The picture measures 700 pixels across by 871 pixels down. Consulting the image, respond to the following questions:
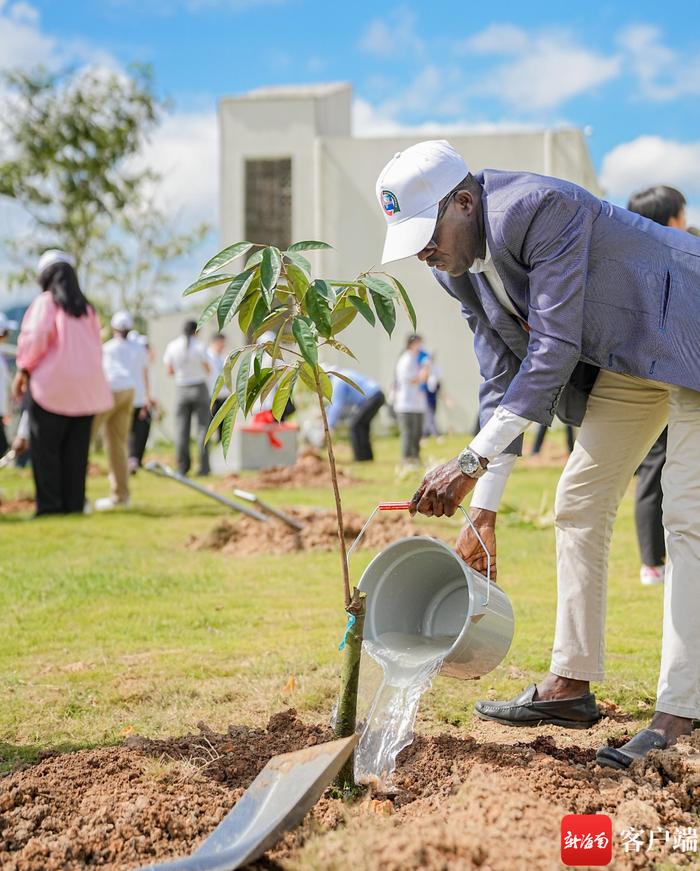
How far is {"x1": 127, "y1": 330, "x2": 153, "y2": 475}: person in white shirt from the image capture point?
12045 mm

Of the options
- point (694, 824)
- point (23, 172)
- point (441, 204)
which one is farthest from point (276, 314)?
point (23, 172)

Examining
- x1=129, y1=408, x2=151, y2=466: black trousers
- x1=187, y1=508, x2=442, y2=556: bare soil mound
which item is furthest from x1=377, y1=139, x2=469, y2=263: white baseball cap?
x1=129, y1=408, x2=151, y2=466: black trousers

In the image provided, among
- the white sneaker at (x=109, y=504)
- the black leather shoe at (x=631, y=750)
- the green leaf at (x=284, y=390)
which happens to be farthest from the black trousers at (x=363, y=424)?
the black leather shoe at (x=631, y=750)

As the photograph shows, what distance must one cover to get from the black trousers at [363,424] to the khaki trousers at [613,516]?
459 inches

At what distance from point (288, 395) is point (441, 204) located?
2.48 feet

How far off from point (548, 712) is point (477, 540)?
0.81 m

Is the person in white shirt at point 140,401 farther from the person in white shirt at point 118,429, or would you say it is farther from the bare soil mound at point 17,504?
the bare soil mound at point 17,504

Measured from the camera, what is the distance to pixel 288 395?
3.30 metres

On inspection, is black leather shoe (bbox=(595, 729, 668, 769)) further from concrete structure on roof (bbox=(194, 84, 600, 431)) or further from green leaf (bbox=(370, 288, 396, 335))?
concrete structure on roof (bbox=(194, 84, 600, 431))

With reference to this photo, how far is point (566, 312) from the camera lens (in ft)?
10.3

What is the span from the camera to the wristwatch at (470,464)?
314cm

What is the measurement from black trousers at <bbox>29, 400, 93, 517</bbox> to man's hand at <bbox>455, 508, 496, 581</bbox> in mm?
6866

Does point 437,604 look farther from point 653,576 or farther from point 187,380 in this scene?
point 187,380

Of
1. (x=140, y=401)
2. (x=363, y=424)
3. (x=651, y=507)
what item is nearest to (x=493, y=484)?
(x=651, y=507)
